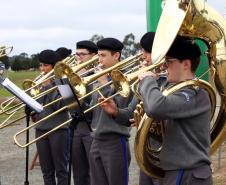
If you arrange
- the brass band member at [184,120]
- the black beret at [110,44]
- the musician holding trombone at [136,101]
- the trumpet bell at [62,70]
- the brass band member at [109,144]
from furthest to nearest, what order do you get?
the black beret at [110,44] → the brass band member at [109,144] → the trumpet bell at [62,70] → the musician holding trombone at [136,101] → the brass band member at [184,120]

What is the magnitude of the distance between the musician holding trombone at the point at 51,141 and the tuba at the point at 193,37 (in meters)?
2.48

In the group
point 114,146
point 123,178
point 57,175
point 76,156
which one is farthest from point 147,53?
point 57,175

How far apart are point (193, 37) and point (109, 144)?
4.89 ft

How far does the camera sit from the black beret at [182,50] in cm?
296

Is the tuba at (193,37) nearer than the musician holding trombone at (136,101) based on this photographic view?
Yes

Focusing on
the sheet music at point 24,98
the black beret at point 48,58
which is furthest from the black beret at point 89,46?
the sheet music at point 24,98

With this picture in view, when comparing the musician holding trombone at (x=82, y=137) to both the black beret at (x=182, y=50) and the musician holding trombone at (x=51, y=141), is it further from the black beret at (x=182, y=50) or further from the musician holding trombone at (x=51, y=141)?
the black beret at (x=182, y=50)

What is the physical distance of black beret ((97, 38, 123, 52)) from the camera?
14.2ft

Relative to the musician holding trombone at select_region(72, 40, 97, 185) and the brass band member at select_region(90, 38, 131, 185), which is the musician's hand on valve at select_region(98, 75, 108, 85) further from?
the musician holding trombone at select_region(72, 40, 97, 185)

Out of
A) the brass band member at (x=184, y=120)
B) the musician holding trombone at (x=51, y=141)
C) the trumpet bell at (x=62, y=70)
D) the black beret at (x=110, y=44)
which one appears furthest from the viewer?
the musician holding trombone at (x=51, y=141)

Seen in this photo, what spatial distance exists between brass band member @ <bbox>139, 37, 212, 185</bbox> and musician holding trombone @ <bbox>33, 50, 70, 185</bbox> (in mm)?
2711

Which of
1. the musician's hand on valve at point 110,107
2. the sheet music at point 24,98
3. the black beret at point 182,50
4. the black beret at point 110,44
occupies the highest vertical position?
the black beret at point 182,50

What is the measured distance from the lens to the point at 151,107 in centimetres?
280

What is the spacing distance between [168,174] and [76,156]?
2.48 m
